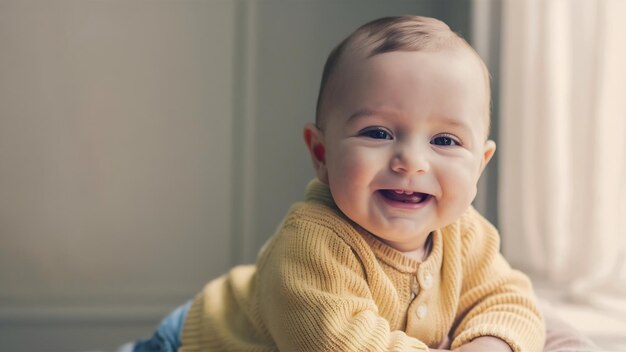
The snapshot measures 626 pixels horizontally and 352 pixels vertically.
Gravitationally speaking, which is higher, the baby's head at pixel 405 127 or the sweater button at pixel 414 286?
the baby's head at pixel 405 127

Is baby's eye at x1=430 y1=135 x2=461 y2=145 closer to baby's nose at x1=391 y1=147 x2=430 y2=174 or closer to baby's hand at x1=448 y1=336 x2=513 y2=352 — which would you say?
baby's nose at x1=391 y1=147 x2=430 y2=174

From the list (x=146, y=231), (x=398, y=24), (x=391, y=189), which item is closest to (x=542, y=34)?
(x=398, y=24)

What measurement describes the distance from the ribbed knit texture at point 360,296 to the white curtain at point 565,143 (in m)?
0.45

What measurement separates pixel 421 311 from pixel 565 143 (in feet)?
2.56

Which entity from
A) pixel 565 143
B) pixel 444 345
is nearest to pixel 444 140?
pixel 444 345

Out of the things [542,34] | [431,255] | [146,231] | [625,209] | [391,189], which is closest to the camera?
[391,189]

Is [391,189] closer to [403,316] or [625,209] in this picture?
[403,316]

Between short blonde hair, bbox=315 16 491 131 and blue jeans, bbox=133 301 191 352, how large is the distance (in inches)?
19.1

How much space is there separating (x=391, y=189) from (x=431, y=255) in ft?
0.61

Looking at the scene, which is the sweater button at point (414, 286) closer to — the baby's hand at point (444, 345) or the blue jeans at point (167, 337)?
the baby's hand at point (444, 345)

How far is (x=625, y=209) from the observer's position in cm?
153

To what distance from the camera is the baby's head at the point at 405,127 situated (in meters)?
1.04

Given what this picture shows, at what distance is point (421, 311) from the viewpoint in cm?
114

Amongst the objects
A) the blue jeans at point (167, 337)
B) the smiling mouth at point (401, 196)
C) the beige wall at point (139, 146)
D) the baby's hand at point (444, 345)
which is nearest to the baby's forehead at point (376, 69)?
the smiling mouth at point (401, 196)
